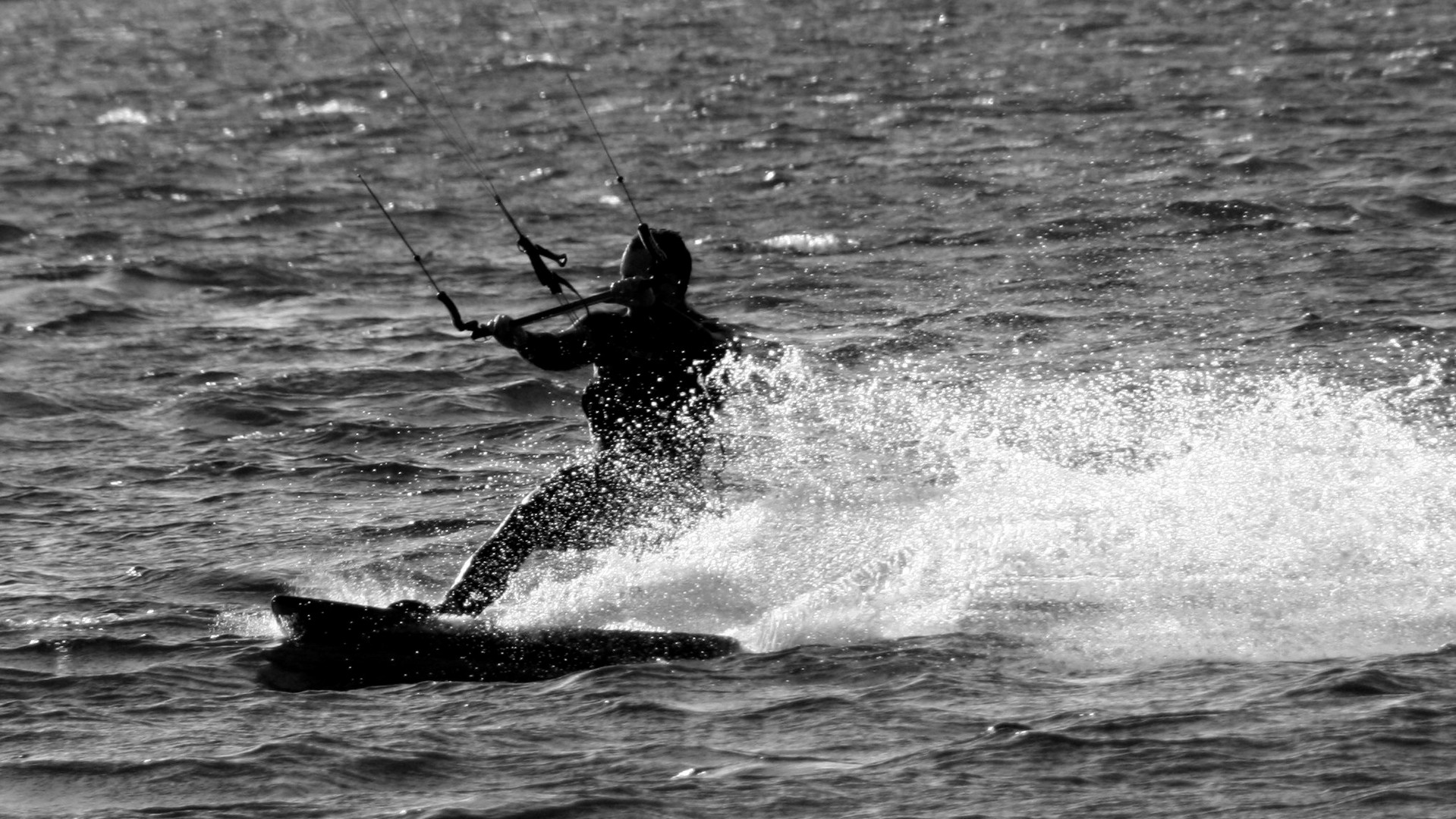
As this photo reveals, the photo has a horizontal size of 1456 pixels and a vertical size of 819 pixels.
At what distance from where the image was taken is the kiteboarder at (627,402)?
8383 millimetres

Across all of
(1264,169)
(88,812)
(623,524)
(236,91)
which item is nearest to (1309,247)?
(1264,169)

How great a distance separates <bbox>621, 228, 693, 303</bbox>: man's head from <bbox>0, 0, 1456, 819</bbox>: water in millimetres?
732

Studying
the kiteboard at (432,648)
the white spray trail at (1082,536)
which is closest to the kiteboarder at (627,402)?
the white spray trail at (1082,536)

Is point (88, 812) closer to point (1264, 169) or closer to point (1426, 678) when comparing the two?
point (1426, 678)

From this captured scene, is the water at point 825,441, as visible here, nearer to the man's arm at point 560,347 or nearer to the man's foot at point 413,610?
the man's foot at point 413,610

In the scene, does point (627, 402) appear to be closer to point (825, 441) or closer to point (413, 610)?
point (413, 610)

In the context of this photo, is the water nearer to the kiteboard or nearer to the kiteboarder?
the kiteboard

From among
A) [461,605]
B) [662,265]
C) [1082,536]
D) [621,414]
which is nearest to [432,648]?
[461,605]

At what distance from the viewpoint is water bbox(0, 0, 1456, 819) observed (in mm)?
6707

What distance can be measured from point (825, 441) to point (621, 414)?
266cm

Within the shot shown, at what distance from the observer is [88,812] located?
6641 millimetres

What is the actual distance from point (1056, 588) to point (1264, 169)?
33.8 ft

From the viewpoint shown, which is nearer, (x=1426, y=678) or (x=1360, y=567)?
(x=1426, y=678)

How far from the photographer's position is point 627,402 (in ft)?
27.8
